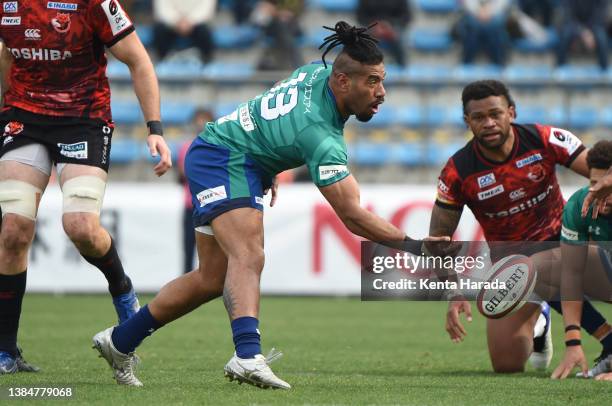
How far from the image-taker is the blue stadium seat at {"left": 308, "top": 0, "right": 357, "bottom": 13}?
61.2 ft

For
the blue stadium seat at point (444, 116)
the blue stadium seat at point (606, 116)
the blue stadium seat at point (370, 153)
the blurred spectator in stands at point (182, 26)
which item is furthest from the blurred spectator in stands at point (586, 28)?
the blurred spectator in stands at point (182, 26)

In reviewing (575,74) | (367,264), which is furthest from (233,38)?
(367,264)

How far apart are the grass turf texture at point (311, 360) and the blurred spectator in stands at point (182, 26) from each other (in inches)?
202

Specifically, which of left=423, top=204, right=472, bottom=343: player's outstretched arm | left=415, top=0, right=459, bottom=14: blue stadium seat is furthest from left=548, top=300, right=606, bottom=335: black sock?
left=415, top=0, right=459, bottom=14: blue stadium seat

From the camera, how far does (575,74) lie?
17.3 m

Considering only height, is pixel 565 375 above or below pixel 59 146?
below

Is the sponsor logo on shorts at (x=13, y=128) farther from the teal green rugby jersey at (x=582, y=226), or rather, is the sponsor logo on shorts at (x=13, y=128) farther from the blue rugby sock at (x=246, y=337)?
the teal green rugby jersey at (x=582, y=226)

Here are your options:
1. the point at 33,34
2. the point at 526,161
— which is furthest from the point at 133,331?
the point at 526,161

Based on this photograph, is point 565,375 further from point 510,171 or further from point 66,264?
point 66,264

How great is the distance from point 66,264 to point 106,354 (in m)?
7.72

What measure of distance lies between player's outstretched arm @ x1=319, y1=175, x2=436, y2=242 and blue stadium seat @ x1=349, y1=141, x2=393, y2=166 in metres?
8.30

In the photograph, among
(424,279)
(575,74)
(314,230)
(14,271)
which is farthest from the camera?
(575,74)

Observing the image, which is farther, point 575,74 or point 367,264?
point 575,74

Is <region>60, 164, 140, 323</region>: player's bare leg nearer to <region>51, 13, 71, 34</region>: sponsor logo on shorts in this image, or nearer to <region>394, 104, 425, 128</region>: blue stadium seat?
<region>51, 13, 71, 34</region>: sponsor logo on shorts
